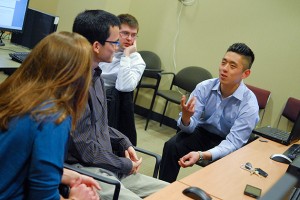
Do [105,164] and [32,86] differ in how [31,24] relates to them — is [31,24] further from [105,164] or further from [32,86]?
[32,86]

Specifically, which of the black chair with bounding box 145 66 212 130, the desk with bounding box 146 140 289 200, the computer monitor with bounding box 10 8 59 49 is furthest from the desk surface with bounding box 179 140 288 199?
the black chair with bounding box 145 66 212 130

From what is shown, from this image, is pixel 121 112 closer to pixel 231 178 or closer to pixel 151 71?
pixel 231 178

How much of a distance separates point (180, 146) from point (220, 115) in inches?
14.7

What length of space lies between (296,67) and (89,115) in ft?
10.7

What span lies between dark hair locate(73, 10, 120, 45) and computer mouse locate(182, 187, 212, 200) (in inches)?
35.0

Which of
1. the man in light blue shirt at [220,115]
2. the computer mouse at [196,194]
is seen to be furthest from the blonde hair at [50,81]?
the man in light blue shirt at [220,115]

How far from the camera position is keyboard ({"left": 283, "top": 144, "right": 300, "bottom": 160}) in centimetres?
227

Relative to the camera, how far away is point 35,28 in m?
3.20

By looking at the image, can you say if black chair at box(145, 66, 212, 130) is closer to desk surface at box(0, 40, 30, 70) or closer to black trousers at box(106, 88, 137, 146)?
desk surface at box(0, 40, 30, 70)

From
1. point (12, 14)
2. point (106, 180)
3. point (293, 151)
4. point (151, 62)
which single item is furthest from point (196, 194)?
point (151, 62)

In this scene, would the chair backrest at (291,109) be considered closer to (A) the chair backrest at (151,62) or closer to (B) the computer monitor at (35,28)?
(A) the chair backrest at (151,62)

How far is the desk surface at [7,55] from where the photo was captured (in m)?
2.53

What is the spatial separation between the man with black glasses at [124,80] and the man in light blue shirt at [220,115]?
0.37m

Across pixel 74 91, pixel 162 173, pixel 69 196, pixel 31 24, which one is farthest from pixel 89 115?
pixel 31 24
